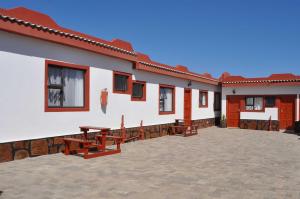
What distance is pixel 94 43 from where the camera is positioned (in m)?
10.4

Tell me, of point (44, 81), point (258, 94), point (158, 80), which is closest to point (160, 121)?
point (158, 80)

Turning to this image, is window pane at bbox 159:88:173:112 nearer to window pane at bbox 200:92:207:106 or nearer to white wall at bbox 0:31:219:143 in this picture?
white wall at bbox 0:31:219:143

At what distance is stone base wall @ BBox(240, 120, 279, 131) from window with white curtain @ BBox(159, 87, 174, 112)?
7218mm

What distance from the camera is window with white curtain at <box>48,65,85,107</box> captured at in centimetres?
912

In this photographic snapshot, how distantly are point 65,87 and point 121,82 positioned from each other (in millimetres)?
3156

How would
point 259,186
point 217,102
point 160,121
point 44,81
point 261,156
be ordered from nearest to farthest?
point 259,186, point 44,81, point 261,156, point 160,121, point 217,102

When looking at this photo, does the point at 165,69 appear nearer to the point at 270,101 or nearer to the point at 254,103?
the point at 254,103

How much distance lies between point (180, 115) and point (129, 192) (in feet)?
39.0

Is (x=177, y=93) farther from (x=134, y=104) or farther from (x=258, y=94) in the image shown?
(x=258, y=94)

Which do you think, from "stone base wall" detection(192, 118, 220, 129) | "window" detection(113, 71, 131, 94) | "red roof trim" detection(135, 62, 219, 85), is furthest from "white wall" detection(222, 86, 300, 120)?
"window" detection(113, 71, 131, 94)

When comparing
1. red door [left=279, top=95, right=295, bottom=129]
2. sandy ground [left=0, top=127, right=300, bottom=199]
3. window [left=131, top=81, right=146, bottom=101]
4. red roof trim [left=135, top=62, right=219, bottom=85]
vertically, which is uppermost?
red roof trim [left=135, top=62, right=219, bottom=85]

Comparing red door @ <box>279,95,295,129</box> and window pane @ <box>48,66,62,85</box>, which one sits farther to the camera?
red door @ <box>279,95,295,129</box>

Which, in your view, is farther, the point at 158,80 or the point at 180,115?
the point at 180,115

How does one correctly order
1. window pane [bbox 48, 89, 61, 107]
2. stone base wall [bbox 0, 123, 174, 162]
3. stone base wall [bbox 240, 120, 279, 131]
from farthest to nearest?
stone base wall [bbox 240, 120, 279, 131], window pane [bbox 48, 89, 61, 107], stone base wall [bbox 0, 123, 174, 162]
